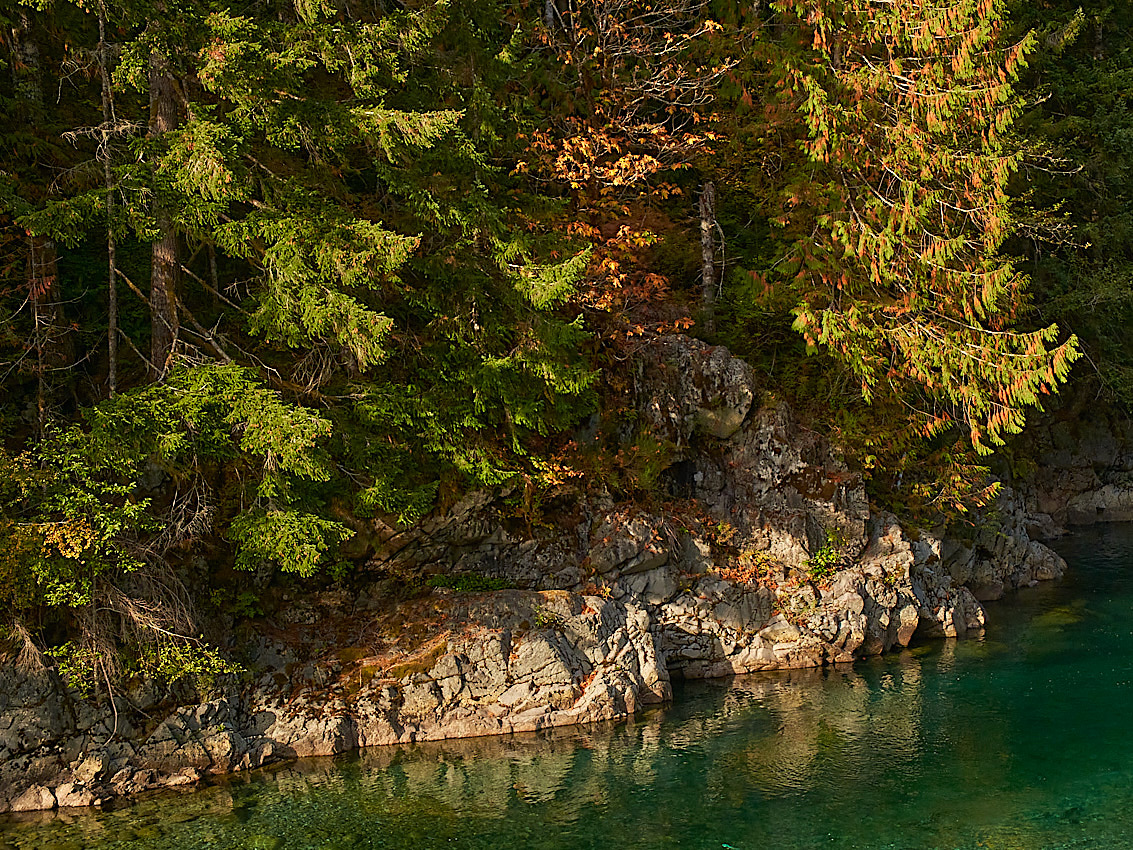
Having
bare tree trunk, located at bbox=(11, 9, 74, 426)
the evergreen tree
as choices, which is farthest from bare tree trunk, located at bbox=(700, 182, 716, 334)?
bare tree trunk, located at bbox=(11, 9, 74, 426)

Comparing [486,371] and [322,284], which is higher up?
[322,284]

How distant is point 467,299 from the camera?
15.2m

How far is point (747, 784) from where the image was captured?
11977 mm

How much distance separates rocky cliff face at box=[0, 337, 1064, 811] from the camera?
12.6 m

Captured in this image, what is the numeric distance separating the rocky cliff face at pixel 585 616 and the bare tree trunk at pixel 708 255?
1402 mm

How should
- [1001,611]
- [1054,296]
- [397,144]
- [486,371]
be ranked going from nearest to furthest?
[397,144] < [486,371] < [1001,611] < [1054,296]

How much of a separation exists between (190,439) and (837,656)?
1123cm

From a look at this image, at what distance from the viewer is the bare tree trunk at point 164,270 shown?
44.3 ft

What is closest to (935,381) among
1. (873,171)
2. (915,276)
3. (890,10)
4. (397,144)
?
(915,276)

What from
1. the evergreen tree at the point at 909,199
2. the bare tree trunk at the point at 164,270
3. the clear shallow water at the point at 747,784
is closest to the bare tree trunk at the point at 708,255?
the evergreen tree at the point at 909,199

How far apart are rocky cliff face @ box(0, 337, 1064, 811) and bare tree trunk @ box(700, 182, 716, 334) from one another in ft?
4.60

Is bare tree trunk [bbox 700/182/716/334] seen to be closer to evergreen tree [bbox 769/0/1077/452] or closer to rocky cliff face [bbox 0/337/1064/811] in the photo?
rocky cliff face [bbox 0/337/1064/811]

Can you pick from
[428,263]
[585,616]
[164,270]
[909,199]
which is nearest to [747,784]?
[585,616]

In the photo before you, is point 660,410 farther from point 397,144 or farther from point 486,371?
point 397,144
